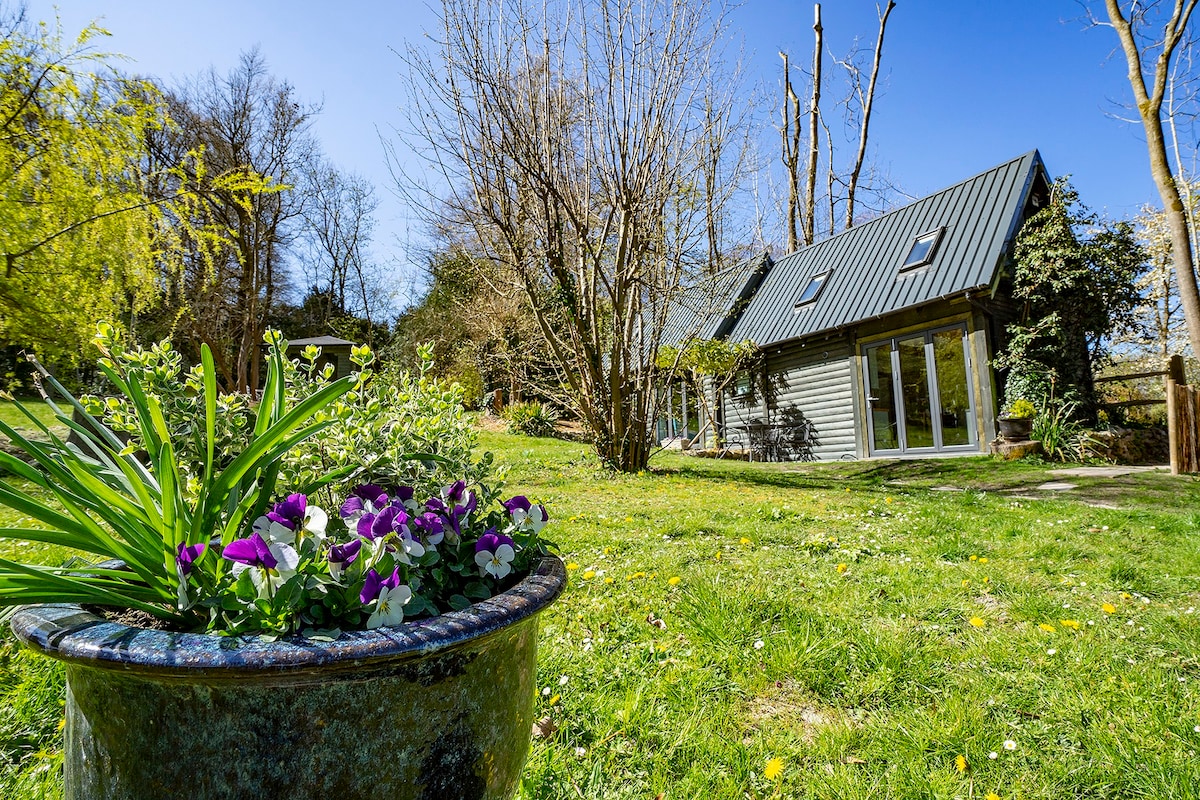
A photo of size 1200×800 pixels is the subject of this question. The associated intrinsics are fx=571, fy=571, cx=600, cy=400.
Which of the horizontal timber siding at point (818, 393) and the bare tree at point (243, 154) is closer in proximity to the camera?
the horizontal timber siding at point (818, 393)

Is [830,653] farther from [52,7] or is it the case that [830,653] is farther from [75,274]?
[52,7]

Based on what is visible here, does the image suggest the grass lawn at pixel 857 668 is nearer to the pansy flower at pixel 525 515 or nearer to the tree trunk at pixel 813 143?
the pansy flower at pixel 525 515

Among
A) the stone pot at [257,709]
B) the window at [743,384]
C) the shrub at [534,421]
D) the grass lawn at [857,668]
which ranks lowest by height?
the grass lawn at [857,668]

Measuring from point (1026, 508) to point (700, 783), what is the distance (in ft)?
15.0

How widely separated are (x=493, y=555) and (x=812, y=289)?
458 inches

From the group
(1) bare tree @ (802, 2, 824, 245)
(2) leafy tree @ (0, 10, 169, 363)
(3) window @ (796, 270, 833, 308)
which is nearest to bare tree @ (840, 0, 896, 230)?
(1) bare tree @ (802, 2, 824, 245)

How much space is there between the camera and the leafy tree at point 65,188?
4.96m

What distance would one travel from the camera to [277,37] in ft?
20.1

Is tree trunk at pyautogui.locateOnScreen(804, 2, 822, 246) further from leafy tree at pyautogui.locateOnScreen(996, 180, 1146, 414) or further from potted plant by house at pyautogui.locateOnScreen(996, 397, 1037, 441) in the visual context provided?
potted plant by house at pyautogui.locateOnScreen(996, 397, 1037, 441)

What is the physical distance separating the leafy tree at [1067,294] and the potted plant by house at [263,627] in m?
9.63

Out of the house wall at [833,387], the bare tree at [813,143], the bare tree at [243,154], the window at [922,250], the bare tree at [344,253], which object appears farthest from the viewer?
the bare tree at [344,253]

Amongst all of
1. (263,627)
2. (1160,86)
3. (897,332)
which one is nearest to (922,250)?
(897,332)

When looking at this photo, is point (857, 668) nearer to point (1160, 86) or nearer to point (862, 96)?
point (1160, 86)

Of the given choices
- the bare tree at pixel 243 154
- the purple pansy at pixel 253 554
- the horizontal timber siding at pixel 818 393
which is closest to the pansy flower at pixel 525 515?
the purple pansy at pixel 253 554
